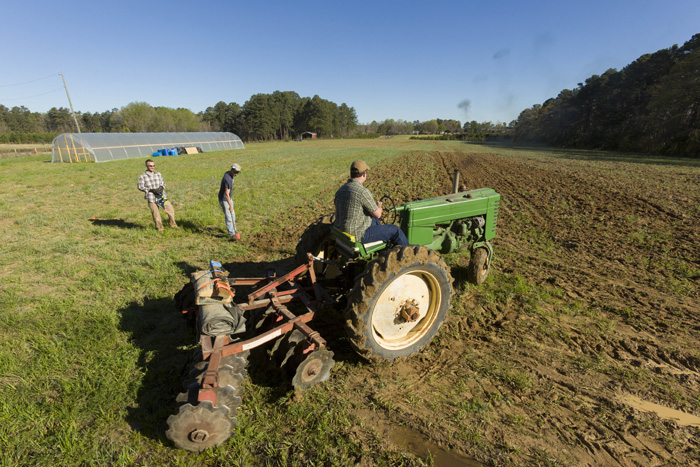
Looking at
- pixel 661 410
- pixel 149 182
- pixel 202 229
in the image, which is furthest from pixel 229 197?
pixel 661 410

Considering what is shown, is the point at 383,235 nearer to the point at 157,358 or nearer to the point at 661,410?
the point at 157,358

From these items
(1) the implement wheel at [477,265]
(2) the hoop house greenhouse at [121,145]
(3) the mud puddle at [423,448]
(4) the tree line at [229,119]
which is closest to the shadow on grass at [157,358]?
(3) the mud puddle at [423,448]

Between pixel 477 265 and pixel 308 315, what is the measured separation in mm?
2959

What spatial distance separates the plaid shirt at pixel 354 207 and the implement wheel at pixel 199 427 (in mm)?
2108

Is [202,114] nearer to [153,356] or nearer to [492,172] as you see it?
[492,172]

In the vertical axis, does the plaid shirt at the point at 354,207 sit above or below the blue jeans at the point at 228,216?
above

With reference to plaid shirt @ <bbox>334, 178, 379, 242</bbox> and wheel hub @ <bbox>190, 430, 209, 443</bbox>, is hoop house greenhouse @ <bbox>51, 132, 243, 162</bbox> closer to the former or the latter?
plaid shirt @ <bbox>334, 178, 379, 242</bbox>

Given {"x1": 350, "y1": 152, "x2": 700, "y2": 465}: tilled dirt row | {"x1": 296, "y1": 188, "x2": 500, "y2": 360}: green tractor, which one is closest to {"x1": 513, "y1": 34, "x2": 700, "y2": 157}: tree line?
{"x1": 350, "y1": 152, "x2": 700, "y2": 465}: tilled dirt row

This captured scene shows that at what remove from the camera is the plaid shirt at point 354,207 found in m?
3.53

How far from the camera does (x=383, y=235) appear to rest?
3.74m

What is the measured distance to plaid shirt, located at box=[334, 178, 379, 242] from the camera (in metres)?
3.53

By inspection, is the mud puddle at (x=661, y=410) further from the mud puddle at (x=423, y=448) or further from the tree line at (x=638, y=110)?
the tree line at (x=638, y=110)

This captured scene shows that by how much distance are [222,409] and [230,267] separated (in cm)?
373

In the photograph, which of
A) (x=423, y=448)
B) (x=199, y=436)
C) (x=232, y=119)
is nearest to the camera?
(x=199, y=436)
